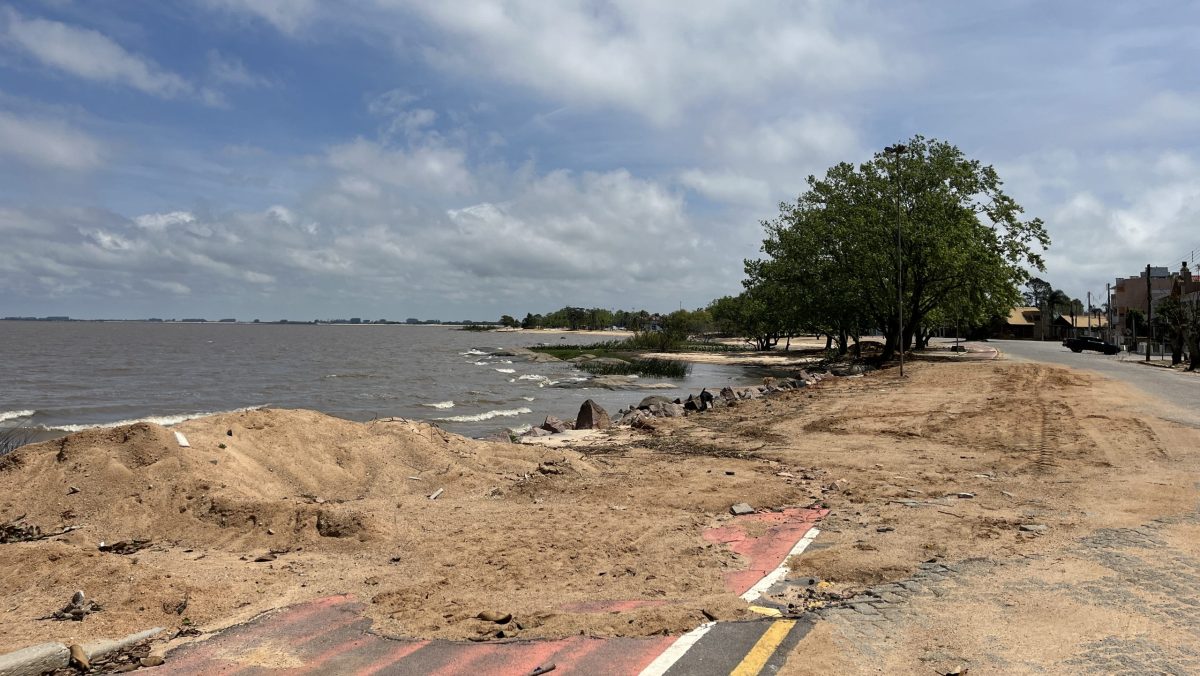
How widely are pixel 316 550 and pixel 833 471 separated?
26.0 ft

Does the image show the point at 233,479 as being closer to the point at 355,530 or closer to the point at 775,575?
the point at 355,530

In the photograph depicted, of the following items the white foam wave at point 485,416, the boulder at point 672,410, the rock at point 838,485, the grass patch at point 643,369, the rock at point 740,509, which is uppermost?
the rock at point 740,509

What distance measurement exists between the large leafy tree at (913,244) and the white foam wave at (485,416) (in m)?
20.7

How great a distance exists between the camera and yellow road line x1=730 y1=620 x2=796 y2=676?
408 centimetres

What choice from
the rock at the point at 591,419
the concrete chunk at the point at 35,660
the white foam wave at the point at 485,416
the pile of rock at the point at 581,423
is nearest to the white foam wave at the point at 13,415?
the white foam wave at the point at 485,416

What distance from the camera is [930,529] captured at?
23.8ft

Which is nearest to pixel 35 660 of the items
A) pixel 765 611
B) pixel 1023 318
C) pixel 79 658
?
pixel 79 658

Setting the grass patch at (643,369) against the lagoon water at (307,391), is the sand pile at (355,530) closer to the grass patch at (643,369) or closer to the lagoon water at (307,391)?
the lagoon water at (307,391)

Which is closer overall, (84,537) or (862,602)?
(862,602)

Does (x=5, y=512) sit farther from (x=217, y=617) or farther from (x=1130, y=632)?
(x=1130, y=632)

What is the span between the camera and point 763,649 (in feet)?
14.3

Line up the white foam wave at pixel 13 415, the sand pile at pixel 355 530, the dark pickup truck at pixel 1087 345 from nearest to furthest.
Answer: the sand pile at pixel 355 530 < the white foam wave at pixel 13 415 < the dark pickup truck at pixel 1087 345

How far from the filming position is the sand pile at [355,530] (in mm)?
5176

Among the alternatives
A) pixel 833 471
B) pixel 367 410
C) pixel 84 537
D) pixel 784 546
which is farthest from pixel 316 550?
pixel 367 410
